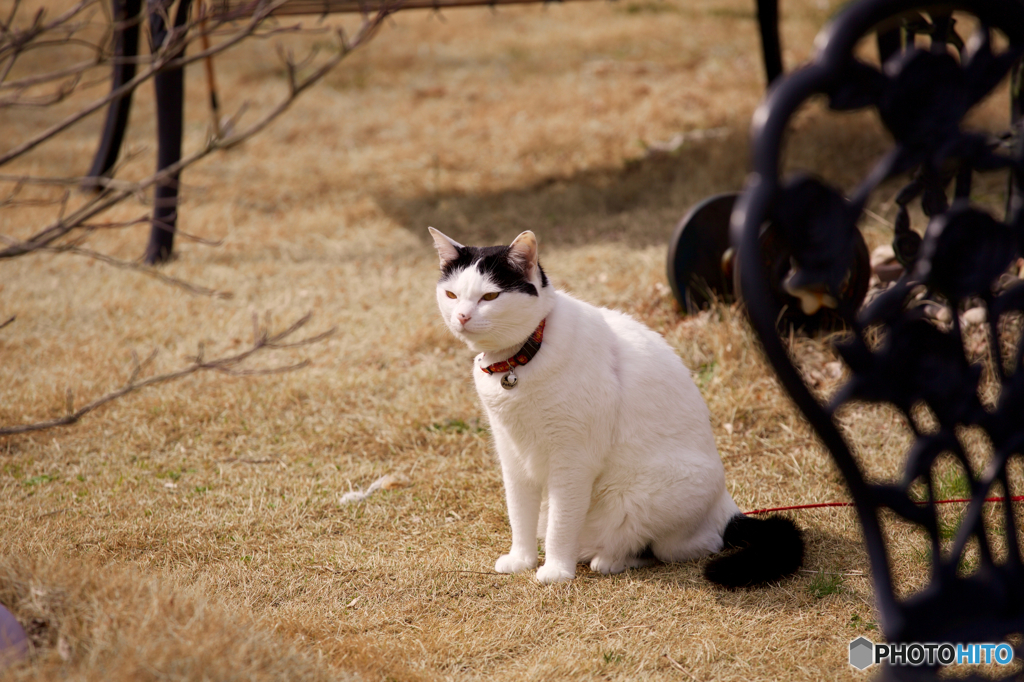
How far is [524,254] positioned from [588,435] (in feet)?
1.90

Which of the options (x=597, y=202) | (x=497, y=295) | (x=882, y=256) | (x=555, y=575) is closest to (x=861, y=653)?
(x=555, y=575)

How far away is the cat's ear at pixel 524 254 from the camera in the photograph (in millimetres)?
2191

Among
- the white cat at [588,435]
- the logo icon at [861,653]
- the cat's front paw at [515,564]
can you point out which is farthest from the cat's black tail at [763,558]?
the cat's front paw at [515,564]

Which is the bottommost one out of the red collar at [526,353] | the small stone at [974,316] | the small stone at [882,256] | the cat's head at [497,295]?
the small stone at [974,316]

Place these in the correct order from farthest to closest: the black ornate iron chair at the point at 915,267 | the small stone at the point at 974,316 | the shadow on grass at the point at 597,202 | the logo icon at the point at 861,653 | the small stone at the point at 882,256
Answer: the shadow on grass at the point at 597,202
the small stone at the point at 882,256
the small stone at the point at 974,316
the logo icon at the point at 861,653
the black ornate iron chair at the point at 915,267

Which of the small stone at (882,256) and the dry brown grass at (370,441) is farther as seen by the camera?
the small stone at (882,256)

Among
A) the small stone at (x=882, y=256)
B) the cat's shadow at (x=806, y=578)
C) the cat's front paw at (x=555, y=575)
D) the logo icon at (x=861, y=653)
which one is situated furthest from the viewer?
the small stone at (x=882, y=256)

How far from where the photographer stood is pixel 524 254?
2.22 meters

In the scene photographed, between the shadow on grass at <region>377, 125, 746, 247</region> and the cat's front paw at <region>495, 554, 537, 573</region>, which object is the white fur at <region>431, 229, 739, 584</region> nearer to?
the cat's front paw at <region>495, 554, 537, 573</region>

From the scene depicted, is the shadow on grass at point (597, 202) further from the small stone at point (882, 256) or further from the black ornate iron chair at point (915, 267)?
the black ornate iron chair at point (915, 267)

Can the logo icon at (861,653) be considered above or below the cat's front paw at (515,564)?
above

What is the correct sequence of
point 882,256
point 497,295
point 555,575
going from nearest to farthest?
point 497,295 < point 555,575 < point 882,256

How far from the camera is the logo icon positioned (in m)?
1.90

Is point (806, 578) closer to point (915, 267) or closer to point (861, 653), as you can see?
point (861, 653)
